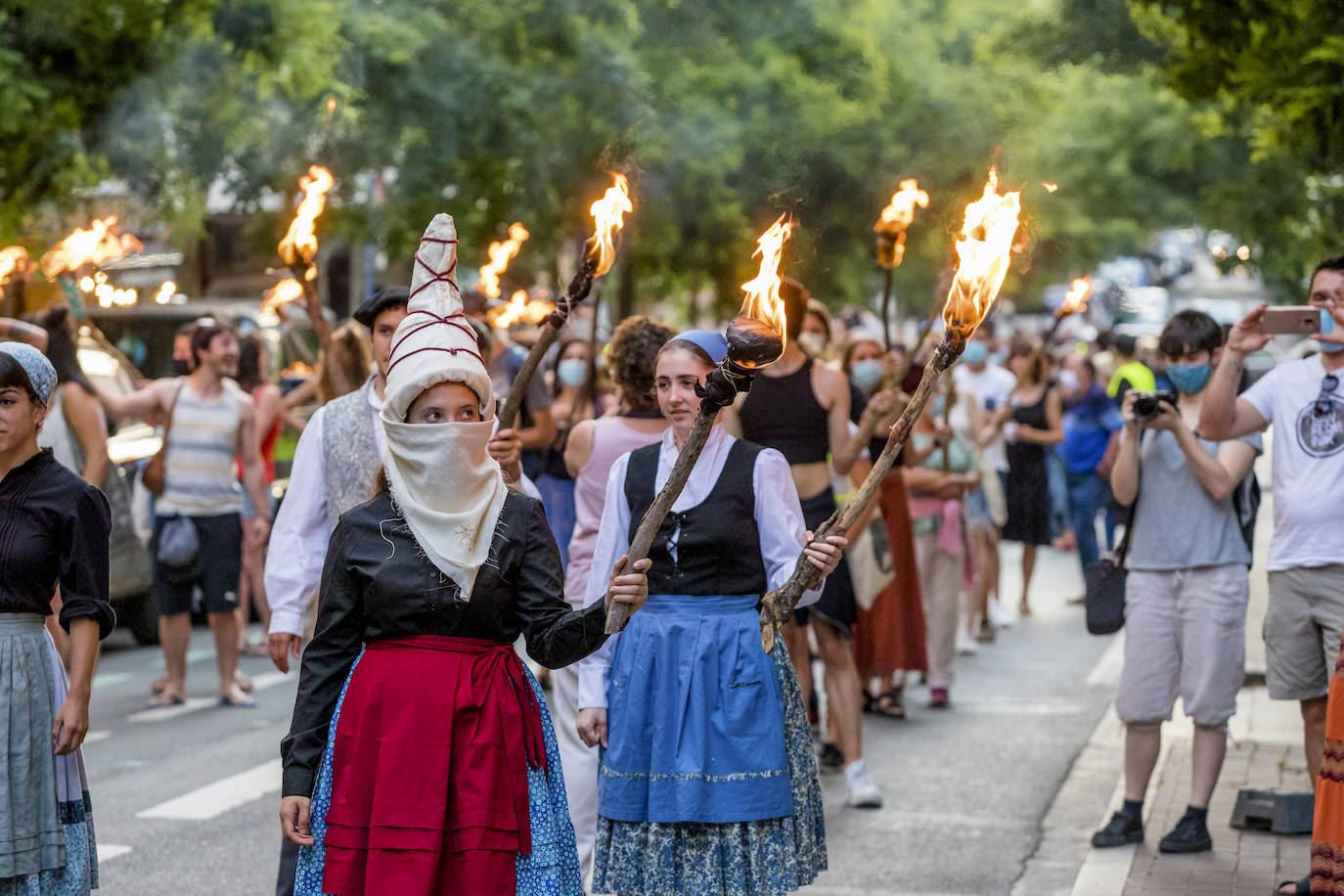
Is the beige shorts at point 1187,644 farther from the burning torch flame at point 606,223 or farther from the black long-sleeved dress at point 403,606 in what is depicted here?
the black long-sleeved dress at point 403,606

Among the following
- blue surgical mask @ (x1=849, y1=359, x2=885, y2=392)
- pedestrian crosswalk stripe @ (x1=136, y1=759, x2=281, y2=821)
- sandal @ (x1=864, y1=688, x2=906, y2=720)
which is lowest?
sandal @ (x1=864, y1=688, x2=906, y2=720)

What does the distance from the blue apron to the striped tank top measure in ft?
18.4

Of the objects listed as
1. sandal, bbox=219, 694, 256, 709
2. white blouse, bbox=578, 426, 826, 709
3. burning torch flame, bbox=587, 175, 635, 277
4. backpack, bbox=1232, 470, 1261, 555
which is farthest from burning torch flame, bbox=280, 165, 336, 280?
sandal, bbox=219, 694, 256, 709

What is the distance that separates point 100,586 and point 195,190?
15.8 m

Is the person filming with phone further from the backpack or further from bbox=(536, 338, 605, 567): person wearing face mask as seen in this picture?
bbox=(536, 338, 605, 567): person wearing face mask

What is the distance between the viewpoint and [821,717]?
9703mm

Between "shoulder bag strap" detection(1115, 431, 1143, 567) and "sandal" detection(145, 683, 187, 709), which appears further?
"sandal" detection(145, 683, 187, 709)

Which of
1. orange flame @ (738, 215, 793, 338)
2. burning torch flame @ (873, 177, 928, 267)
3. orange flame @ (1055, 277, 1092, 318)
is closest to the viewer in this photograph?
orange flame @ (738, 215, 793, 338)

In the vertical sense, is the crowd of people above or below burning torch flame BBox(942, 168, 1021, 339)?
below

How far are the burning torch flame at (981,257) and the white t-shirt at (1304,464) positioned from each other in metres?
1.80

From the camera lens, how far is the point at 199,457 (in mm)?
10086

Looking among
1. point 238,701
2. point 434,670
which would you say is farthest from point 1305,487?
point 238,701

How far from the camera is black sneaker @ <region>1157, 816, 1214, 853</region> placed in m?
6.65

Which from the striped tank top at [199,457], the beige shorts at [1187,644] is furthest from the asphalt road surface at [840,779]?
the striped tank top at [199,457]
